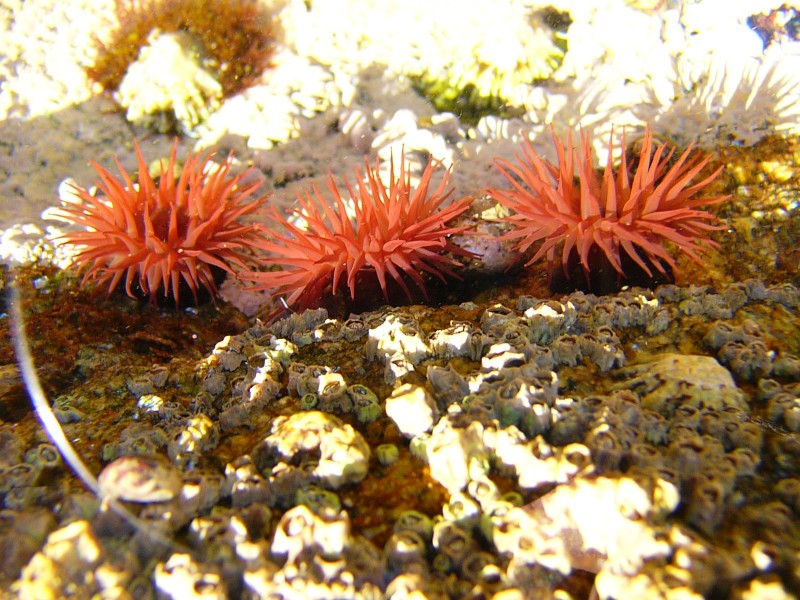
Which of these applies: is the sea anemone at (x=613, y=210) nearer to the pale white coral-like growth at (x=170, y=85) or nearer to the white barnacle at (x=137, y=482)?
the white barnacle at (x=137, y=482)

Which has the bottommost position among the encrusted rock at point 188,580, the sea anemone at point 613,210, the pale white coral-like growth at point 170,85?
the encrusted rock at point 188,580

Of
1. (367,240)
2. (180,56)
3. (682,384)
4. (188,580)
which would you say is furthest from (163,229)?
(682,384)

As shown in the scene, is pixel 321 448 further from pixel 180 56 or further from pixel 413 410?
pixel 180 56

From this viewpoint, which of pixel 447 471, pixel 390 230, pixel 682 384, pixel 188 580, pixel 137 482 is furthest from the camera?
pixel 390 230

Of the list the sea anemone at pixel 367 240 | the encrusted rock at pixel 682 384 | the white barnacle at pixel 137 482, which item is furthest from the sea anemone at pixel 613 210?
the white barnacle at pixel 137 482

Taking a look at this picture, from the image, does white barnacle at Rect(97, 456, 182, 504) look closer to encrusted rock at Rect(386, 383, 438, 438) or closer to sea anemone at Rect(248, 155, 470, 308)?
encrusted rock at Rect(386, 383, 438, 438)

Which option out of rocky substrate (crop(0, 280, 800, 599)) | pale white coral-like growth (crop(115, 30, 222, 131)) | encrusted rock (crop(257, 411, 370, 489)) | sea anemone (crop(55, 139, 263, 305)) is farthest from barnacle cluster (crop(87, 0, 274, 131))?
encrusted rock (crop(257, 411, 370, 489))

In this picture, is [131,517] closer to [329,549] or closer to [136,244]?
[329,549]
